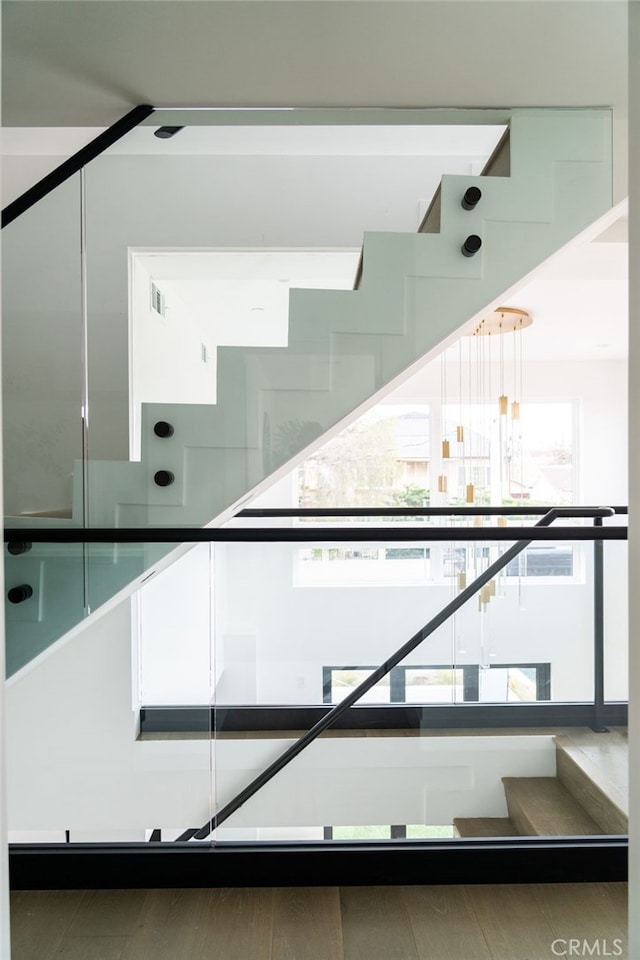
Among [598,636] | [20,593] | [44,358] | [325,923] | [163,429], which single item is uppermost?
[44,358]

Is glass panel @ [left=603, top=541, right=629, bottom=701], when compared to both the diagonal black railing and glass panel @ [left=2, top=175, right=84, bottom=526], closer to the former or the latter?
the diagonal black railing

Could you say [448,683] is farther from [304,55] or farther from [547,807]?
[304,55]

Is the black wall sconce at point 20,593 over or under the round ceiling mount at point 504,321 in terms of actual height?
under

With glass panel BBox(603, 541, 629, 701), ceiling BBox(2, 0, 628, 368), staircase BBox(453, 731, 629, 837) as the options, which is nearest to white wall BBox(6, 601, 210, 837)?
staircase BBox(453, 731, 629, 837)

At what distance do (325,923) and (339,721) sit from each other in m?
0.50

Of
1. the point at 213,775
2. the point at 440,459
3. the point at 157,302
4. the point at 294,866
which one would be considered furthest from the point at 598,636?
the point at 440,459

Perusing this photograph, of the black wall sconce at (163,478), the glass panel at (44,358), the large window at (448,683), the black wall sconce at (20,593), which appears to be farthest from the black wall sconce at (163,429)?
the large window at (448,683)

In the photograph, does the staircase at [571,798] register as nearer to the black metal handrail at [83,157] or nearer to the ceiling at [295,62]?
the ceiling at [295,62]

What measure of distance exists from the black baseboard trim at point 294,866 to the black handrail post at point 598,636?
0.37 metres

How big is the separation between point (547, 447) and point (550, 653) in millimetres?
5565

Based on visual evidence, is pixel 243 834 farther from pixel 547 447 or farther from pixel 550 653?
pixel 547 447

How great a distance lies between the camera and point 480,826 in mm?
1969

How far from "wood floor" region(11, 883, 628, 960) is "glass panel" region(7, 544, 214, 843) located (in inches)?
7.4

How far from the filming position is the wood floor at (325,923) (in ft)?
5.48
